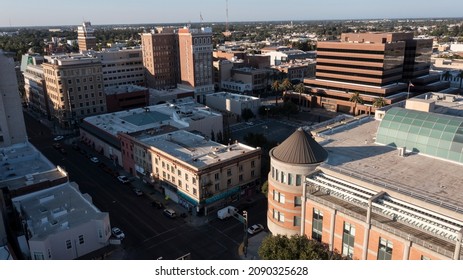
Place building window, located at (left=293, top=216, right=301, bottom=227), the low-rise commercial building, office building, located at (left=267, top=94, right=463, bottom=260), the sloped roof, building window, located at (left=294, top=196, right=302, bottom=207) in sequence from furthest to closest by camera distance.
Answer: the low-rise commercial building, building window, located at (left=293, top=216, right=301, bottom=227), building window, located at (left=294, top=196, right=302, bottom=207), the sloped roof, office building, located at (left=267, top=94, right=463, bottom=260)

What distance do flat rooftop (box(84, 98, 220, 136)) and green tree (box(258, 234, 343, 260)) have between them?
57.9 metres

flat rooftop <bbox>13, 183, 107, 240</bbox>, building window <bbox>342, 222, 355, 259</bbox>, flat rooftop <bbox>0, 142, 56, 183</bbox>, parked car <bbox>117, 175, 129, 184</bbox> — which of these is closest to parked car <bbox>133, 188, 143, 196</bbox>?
parked car <bbox>117, 175, 129, 184</bbox>

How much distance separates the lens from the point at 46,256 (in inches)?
2047

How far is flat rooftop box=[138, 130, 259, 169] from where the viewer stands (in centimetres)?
7244

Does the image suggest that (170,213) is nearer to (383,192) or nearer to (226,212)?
(226,212)

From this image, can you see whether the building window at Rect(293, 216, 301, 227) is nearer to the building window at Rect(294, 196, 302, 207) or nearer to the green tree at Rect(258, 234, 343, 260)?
the building window at Rect(294, 196, 302, 207)

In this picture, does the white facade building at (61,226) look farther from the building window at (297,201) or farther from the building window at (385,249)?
the building window at (385,249)

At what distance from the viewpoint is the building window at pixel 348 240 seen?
4541 cm

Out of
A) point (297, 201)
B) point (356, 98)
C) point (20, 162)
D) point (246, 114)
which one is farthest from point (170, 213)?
point (356, 98)

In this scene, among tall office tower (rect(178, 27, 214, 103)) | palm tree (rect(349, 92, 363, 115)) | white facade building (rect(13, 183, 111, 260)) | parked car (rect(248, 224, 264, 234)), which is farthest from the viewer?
tall office tower (rect(178, 27, 214, 103))

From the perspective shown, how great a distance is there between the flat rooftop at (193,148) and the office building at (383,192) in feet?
58.9

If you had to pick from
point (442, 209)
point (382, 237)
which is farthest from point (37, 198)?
point (442, 209)

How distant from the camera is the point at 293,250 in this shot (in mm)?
42125

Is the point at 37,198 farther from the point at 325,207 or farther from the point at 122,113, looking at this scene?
the point at 122,113
